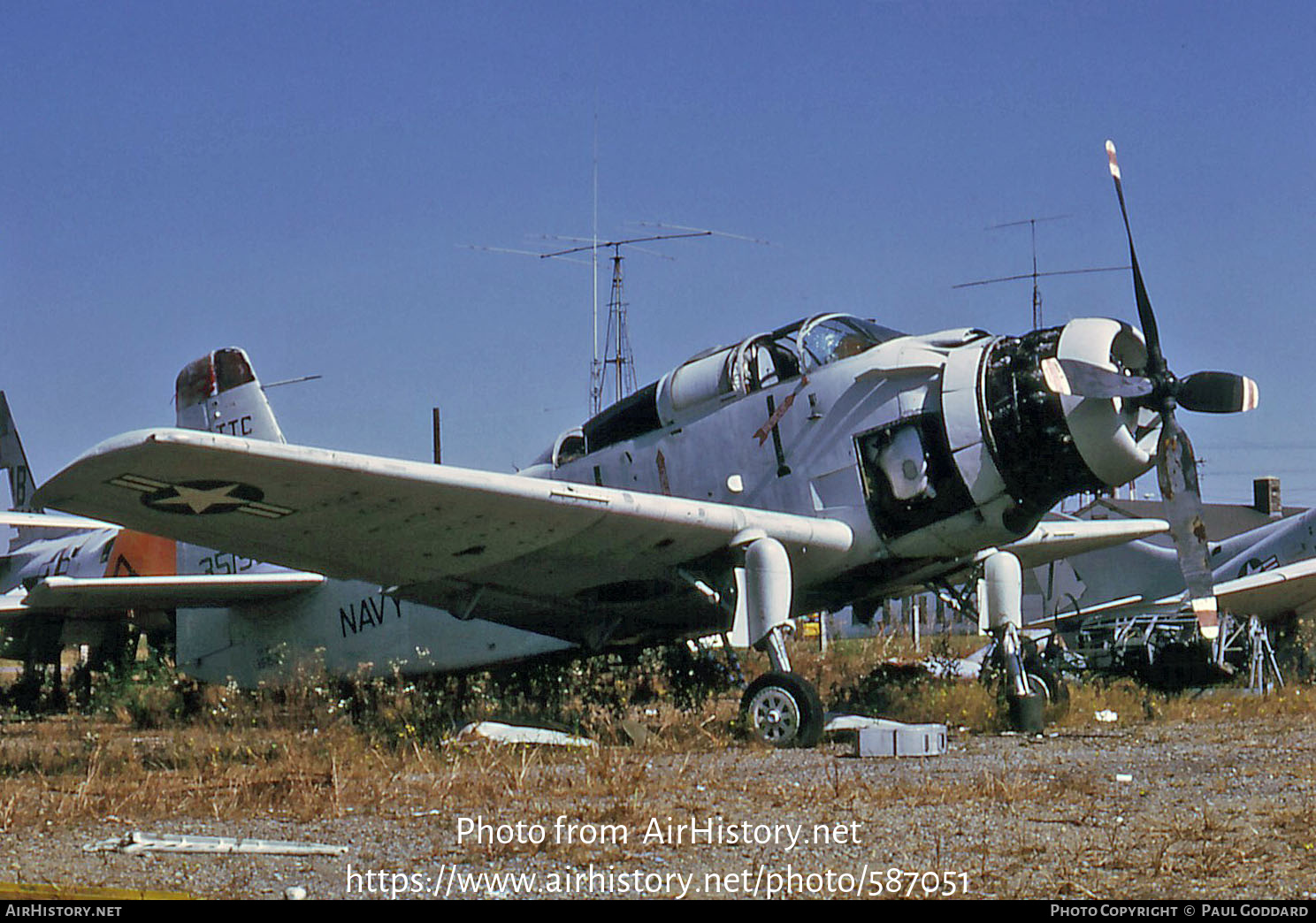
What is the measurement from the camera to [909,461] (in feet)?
33.5

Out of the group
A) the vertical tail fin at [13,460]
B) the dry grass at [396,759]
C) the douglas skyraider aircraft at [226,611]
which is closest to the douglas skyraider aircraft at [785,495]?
the dry grass at [396,759]

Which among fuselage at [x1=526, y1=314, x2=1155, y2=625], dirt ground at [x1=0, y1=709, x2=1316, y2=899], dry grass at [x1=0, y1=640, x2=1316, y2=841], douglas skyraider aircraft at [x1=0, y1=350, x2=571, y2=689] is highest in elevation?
fuselage at [x1=526, y1=314, x2=1155, y2=625]

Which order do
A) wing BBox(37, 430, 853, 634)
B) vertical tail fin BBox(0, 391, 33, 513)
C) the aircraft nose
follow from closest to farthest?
1. wing BBox(37, 430, 853, 634)
2. the aircraft nose
3. vertical tail fin BBox(0, 391, 33, 513)

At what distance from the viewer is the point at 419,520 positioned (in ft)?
30.0

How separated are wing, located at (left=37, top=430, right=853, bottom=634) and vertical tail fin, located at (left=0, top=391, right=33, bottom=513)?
9.70 m

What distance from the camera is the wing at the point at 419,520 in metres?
7.80

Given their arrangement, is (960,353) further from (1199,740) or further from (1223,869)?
(1223,869)

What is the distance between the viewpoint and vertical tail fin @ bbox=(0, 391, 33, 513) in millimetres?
18078

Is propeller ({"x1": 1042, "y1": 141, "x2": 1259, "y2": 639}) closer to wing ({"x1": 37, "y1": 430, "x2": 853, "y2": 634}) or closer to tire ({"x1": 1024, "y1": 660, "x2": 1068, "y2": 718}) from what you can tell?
tire ({"x1": 1024, "y1": 660, "x2": 1068, "y2": 718})


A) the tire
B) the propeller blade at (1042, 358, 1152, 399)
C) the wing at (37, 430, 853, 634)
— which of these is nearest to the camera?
the wing at (37, 430, 853, 634)

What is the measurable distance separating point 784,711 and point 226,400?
8.12 meters

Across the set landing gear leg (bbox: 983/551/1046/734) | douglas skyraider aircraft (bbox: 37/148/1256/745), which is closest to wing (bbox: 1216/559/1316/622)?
landing gear leg (bbox: 983/551/1046/734)

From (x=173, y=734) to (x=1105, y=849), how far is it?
26.8 feet

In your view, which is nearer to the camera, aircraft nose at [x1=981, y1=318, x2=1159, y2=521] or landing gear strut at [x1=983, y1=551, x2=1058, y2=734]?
aircraft nose at [x1=981, y1=318, x2=1159, y2=521]
